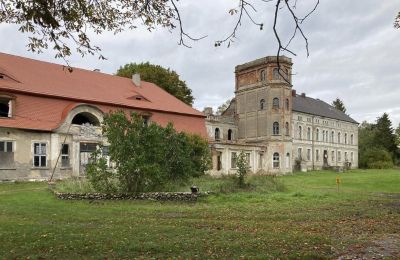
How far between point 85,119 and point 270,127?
94.5 feet

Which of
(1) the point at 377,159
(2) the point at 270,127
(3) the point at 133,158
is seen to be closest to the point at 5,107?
(3) the point at 133,158

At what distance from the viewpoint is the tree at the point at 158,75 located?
178ft

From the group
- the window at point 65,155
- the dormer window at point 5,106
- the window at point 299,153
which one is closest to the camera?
the dormer window at point 5,106

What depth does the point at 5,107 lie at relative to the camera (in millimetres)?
31625

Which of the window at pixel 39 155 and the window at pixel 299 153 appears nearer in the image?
the window at pixel 39 155

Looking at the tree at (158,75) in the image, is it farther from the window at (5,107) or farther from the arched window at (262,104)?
the window at (5,107)

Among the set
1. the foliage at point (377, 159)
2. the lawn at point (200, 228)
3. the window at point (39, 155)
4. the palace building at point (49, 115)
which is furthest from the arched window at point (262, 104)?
the lawn at point (200, 228)

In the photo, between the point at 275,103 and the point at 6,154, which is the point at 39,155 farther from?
the point at 275,103

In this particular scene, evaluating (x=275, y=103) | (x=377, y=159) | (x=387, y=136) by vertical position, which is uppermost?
(x=275, y=103)

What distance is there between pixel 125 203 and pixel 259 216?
7108 mm

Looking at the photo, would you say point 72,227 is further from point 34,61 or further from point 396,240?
point 34,61

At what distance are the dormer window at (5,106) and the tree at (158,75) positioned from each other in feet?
74.6

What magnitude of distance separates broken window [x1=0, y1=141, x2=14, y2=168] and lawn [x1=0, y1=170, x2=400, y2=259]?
898 centimetres

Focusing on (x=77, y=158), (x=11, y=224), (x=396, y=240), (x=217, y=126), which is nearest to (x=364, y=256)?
(x=396, y=240)
